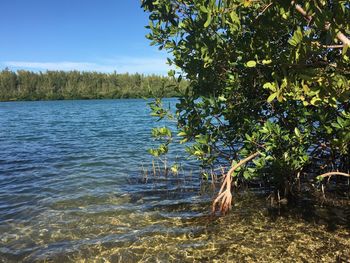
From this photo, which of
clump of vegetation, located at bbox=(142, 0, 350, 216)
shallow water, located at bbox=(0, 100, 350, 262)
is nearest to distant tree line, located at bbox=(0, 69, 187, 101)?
shallow water, located at bbox=(0, 100, 350, 262)

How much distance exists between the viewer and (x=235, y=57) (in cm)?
695

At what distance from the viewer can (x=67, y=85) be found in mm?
113000

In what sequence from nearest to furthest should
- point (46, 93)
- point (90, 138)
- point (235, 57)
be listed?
point (235, 57)
point (90, 138)
point (46, 93)

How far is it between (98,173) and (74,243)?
229 inches

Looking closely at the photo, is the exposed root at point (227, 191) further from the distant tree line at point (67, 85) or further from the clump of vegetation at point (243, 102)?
the distant tree line at point (67, 85)

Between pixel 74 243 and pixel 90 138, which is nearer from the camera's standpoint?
pixel 74 243

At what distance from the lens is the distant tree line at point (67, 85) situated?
344ft

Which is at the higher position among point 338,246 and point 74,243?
point 338,246

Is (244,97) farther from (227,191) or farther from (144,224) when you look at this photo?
(144,224)

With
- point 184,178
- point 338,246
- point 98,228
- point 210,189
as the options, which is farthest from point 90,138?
point 338,246

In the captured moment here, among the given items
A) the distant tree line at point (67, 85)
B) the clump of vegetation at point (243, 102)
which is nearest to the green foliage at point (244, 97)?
the clump of vegetation at point (243, 102)

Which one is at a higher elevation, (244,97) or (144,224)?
(244,97)

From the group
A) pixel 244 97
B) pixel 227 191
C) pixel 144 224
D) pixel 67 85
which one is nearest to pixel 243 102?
pixel 244 97

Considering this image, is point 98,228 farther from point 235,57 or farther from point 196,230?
point 235,57
